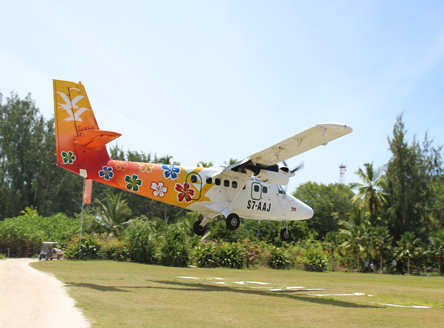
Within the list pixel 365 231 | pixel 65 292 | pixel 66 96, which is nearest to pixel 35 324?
pixel 65 292

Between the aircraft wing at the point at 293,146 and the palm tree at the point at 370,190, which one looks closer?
the aircraft wing at the point at 293,146

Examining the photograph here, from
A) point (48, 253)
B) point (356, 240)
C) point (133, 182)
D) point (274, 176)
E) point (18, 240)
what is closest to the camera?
point (133, 182)

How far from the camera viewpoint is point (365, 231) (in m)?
42.8

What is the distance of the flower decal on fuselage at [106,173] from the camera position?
14.9m

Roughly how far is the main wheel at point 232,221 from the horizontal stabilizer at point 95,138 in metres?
6.68

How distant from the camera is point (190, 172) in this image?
1673 cm

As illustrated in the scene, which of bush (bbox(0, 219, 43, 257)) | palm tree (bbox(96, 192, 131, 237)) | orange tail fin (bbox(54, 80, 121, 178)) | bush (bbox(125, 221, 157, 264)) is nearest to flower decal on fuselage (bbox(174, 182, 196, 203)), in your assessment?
orange tail fin (bbox(54, 80, 121, 178))

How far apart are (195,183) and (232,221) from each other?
2668mm

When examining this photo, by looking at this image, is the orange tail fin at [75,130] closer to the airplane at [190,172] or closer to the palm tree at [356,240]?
the airplane at [190,172]

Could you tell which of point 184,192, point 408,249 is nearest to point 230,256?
point 184,192

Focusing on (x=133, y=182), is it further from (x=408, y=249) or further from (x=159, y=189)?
(x=408, y=249)

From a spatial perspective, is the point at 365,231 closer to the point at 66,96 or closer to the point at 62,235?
the point at 62,235

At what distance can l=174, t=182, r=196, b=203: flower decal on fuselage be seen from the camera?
16.3m

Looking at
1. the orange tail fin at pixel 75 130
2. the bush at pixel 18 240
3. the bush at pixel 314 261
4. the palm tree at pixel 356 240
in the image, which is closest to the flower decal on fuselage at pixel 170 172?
the orange tail fin at pixel 75 130
